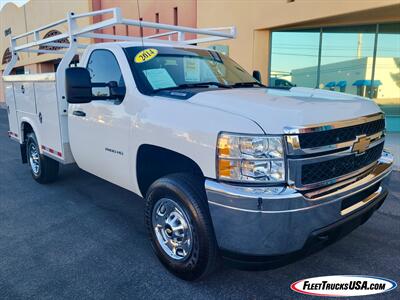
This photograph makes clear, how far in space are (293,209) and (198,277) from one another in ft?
3.45

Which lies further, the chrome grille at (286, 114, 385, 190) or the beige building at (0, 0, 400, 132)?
the beige building at (0, 0, 400, 132)

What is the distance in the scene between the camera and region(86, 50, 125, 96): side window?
3631 millimetres

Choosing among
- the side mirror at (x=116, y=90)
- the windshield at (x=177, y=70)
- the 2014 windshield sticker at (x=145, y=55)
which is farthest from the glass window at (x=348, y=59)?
the side mirror at (x=116, y=90)

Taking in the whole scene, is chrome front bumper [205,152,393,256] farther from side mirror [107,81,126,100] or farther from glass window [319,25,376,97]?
glass window [319,25,376,97]

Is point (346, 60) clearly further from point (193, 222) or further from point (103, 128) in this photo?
point (193, 222)

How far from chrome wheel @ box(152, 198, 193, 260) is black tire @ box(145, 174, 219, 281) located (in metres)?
0.04

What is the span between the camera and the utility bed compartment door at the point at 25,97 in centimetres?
528

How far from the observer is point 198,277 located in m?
2.81

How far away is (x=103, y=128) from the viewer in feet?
12.3

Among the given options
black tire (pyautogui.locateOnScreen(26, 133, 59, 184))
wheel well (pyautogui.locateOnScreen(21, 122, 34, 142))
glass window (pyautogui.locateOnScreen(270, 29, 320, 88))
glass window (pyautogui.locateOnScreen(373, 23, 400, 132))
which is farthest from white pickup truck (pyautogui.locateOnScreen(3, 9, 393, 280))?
glass window (pyautogui.locateOnScreen(373, 23, 400, 132))

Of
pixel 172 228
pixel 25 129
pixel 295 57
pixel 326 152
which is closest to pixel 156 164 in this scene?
pixel 172 228

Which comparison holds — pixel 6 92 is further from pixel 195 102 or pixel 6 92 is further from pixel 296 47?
pixel 296 47

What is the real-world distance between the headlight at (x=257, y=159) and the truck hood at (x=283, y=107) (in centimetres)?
9

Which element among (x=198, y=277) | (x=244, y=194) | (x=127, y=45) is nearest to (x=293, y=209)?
(x=244, y=194)
